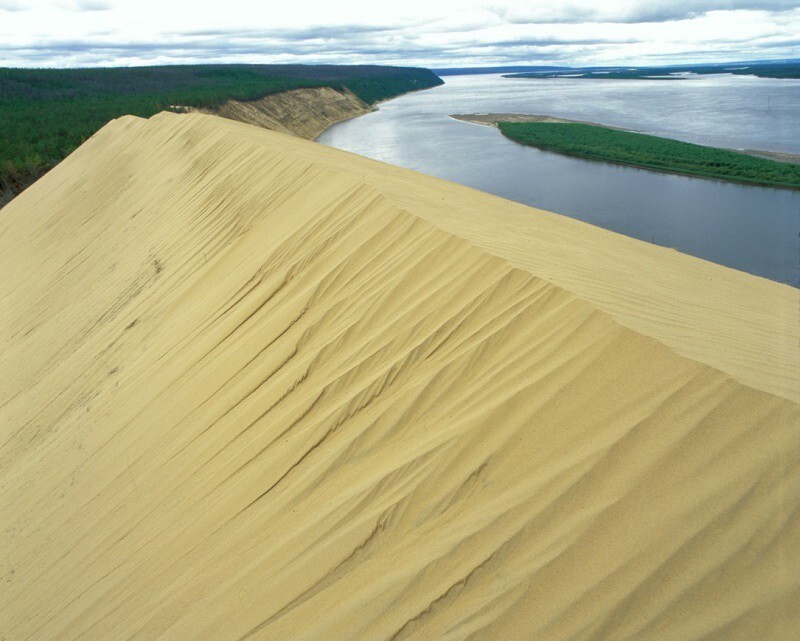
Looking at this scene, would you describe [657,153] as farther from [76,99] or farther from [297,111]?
[76,99]

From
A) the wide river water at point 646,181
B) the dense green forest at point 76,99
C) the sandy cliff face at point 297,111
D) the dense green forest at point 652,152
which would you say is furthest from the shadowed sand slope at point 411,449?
the sandy cliff face at point 297,111

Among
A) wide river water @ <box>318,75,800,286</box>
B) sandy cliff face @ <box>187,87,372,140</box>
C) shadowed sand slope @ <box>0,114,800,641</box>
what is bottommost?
wide river water @ <box>318,75,800,286</box>

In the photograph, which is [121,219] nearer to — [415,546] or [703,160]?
[415,546]

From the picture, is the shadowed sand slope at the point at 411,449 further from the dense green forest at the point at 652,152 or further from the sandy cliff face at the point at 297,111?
the sandy cliff face at the point at 297,111

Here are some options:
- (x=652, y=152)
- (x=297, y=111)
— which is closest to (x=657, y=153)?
(x=652, y=152)

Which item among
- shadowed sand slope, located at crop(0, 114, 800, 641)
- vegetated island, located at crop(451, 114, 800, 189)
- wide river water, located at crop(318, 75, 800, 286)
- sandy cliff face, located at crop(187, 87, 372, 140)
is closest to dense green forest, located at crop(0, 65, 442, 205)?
sandy cliff face, located at crop(187, 87, 372, 140)

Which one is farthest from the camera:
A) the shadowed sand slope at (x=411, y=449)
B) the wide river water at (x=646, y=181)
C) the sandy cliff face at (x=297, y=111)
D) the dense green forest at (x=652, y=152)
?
the sandy cliff face at (x=297, y=111)

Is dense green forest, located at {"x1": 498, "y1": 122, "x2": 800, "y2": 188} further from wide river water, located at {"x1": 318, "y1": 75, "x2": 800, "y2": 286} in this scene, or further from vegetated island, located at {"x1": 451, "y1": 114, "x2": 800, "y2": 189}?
wide river water, located at {"x1": 318, "y1": 75, "x2": 800, "y2": 286}
